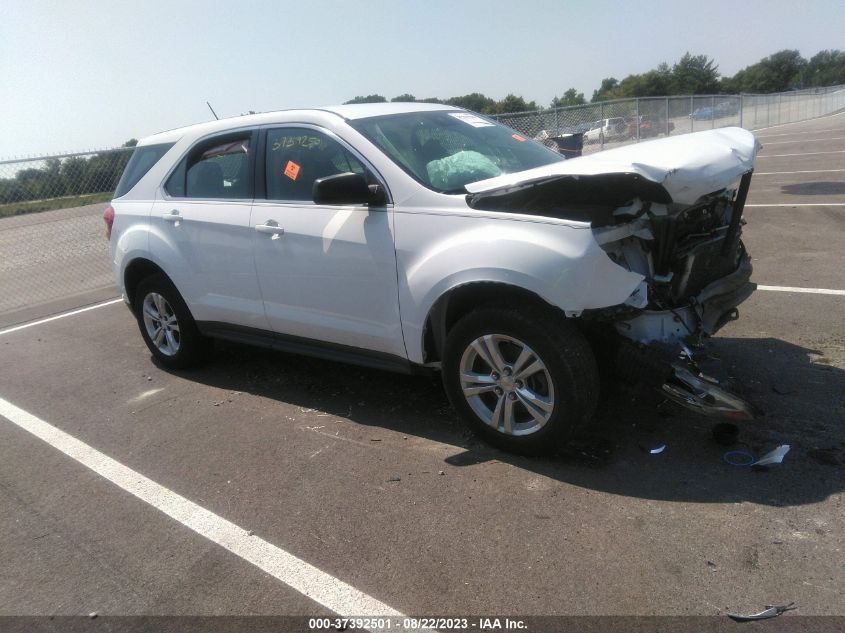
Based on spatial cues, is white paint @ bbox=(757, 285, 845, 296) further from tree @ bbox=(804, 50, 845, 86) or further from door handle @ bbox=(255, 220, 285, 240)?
tree @ bbox=(804, 50, 845, 86)

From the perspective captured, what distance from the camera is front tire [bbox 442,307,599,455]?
3.25m

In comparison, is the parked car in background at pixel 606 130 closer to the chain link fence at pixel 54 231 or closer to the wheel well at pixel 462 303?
the chain link fence at pixel 54 231

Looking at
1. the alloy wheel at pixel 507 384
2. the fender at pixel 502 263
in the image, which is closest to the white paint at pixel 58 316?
the fender at pixel 502 263

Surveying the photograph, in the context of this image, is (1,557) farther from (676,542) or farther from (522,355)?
(676,542)

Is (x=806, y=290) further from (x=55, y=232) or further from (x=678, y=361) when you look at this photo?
(x=55, y=232)

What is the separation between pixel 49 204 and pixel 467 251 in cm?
900

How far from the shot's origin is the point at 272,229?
14.1ft

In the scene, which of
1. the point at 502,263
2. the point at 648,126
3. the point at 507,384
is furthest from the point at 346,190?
the point at 648,126

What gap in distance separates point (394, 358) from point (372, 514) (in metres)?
1.02

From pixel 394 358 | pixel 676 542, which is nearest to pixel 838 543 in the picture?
pixel 676 542

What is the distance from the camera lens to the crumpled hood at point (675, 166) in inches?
122

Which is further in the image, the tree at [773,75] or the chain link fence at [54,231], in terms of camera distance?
the tree at [773,75]

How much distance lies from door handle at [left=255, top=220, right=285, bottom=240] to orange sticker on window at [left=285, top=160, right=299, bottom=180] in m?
0.33

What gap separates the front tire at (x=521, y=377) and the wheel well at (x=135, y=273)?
2.90 metres
